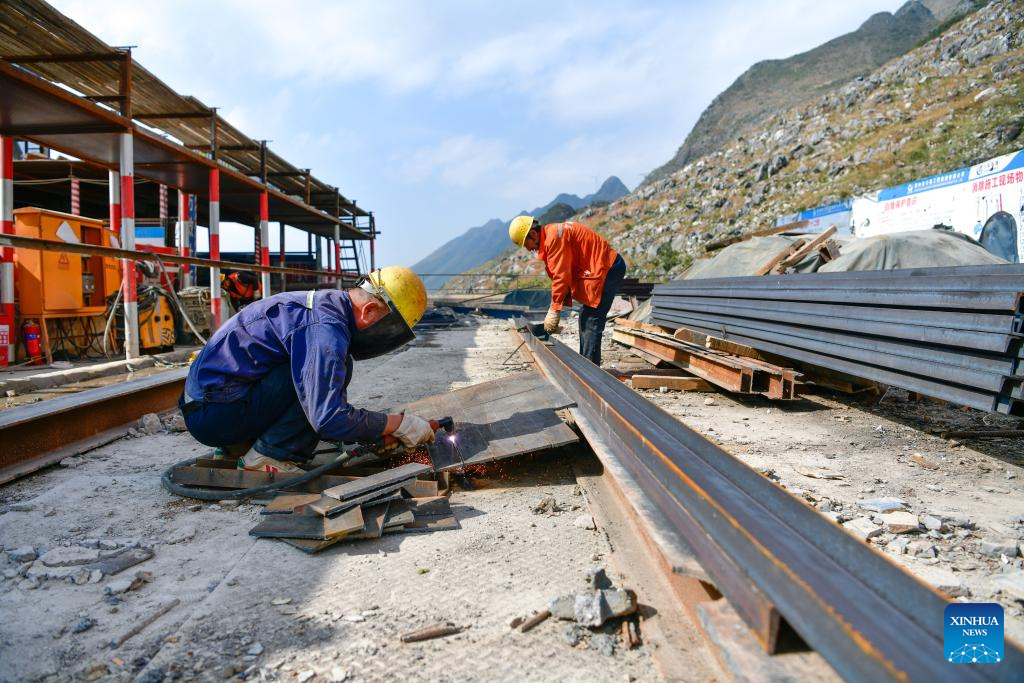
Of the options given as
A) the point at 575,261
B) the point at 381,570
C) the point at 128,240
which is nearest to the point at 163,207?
the point at 128,240

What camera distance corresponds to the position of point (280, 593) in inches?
76.8

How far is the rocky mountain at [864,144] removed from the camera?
2464 centimetres

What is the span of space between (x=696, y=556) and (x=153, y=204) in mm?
20257

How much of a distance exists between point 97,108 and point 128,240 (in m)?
1.80

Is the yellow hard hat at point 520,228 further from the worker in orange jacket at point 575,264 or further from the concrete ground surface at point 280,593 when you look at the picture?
the concrete ground surface at point 280,593

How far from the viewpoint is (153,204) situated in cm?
1753

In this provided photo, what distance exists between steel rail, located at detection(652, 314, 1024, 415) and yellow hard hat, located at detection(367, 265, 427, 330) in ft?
10.3

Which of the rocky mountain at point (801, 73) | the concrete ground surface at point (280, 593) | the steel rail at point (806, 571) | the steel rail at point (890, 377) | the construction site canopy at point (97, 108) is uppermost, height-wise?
the rocky mountain at point (801, 73)

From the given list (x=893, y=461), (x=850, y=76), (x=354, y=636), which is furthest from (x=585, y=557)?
(x=850, y=76)

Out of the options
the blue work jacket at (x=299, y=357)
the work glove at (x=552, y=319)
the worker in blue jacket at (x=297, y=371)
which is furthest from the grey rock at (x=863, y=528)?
the work glove at (x=552, y=319)

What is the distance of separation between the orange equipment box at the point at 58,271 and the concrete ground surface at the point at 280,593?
6229 mm

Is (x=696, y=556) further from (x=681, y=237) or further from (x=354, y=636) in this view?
(x=681, y=237)

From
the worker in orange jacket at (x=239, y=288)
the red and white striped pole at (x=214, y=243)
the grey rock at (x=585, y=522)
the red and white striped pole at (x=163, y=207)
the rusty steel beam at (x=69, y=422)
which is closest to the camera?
the grey rock at (x=585, y=522)

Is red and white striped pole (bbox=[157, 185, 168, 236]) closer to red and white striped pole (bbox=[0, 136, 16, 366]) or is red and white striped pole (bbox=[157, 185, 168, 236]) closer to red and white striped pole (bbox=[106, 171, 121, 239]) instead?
red and white striped pole (bbox=[106, 171, 121, 239])
